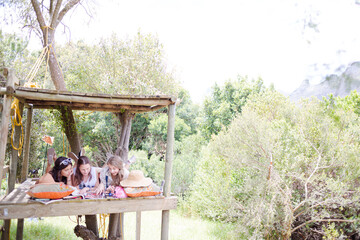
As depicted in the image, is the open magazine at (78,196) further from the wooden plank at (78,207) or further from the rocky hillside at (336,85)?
the rocky hillside at (336,85)

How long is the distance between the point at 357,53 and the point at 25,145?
4.88 metres

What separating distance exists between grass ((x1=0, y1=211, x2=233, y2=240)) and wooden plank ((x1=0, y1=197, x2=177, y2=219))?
2.92m

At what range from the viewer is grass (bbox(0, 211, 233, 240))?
5613 mm

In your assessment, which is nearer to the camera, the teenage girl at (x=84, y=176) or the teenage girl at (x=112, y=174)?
the teenage girl at (x=112, y=174)

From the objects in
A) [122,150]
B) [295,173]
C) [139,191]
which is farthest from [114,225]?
[295,173]

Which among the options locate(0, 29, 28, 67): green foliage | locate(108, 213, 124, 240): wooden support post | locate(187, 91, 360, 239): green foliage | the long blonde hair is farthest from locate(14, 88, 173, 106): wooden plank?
locate(0, 29, 28, 67): green foliage

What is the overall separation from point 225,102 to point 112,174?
9913 mm

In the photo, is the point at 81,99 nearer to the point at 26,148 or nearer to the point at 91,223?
the point at 26,148

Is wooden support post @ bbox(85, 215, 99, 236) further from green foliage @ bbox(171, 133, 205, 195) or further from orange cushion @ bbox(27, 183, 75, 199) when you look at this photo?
green foliage @ bbox(171, 133, 205, 195)

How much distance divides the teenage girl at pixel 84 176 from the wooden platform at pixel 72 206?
0.63m

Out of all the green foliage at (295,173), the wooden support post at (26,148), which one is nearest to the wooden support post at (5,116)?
the wooden support post at (26,148)

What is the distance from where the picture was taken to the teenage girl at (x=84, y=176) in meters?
3.68

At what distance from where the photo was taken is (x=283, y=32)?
1400 millimetres

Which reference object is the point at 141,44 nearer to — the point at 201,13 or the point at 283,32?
the point at 283,32
